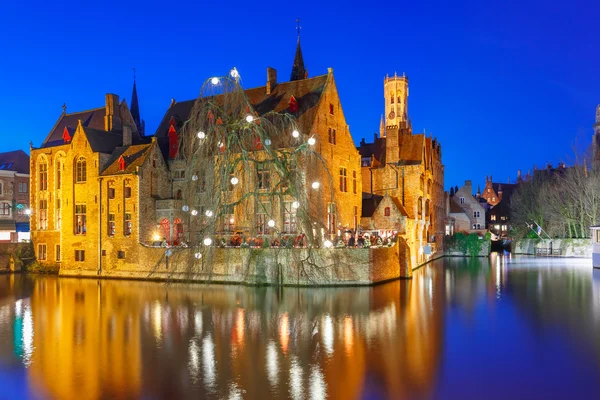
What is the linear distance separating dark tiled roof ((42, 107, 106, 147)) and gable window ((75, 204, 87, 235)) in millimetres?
7466

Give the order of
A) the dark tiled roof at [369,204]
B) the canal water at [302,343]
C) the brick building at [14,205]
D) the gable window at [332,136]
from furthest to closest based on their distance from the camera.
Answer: the brick building at [14,205] → the dark tiled roof at [369,204] → the gable window at [332,136] → the canal water at [302,343]

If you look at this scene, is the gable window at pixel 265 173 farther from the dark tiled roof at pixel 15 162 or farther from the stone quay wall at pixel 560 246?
the stone quay wall at pixel 560 246

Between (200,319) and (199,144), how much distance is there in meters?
7.15

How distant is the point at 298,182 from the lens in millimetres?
22938

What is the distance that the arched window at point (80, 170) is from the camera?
3866 cm

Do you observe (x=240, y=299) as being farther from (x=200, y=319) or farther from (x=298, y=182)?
(x=298, y=182)

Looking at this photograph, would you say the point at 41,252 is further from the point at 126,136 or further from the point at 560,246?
the point at 560,246

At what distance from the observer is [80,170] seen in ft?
128

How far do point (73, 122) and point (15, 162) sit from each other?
13159 mm

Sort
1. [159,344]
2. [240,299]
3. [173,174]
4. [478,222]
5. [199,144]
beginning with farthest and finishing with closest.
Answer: [478,222] < [173,174] < [240,299] < [199,144] < [159,344]

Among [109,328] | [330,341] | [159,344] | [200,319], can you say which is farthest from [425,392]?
[109,328]

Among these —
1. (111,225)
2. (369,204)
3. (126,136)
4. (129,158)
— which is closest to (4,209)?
(126,136)

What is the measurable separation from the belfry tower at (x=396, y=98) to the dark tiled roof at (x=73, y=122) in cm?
6537

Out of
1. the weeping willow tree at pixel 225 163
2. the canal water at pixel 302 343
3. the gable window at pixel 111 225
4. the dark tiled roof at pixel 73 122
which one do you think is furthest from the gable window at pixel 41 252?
the weeping willow tree at pixel 225 163
